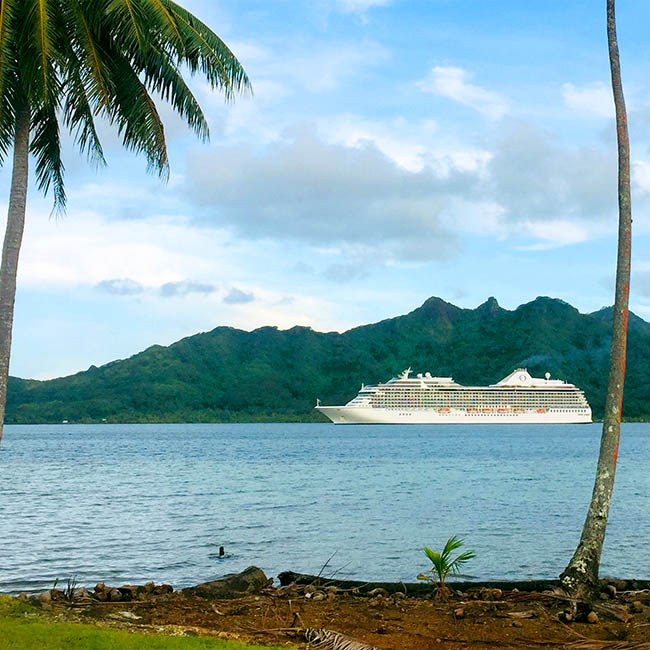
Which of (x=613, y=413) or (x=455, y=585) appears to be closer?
(x=613, y=413)

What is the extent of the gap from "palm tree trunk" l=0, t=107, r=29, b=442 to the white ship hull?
377 ft

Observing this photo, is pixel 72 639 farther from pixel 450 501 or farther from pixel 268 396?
pixel 268 396

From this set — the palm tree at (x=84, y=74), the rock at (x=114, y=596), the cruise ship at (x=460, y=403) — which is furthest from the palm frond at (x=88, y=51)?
the cruise ship at (x=460, y=403)

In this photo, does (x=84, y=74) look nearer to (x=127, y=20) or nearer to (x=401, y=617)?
(x=127, y=20)

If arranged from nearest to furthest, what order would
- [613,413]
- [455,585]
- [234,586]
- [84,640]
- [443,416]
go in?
[84,640] < [613,413] < [455,585] < [234,586] < [443,416]

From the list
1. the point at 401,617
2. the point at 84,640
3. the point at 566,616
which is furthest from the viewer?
the point at 401,617

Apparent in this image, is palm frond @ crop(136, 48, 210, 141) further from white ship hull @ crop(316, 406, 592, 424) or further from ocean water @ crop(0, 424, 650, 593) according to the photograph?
white ship hull @ crop(316, 406, 592, 424)

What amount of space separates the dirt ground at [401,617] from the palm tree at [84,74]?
9.96ft

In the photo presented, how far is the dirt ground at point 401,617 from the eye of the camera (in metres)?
7.77

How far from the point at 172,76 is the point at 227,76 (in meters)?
0.84

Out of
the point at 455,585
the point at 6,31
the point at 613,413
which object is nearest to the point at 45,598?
the point at 455,585

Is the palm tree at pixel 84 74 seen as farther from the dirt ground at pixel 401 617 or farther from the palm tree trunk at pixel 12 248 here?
the dirt ground at pixel 401 617

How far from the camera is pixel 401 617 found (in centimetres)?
871

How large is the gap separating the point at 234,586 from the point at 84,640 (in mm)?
3634
